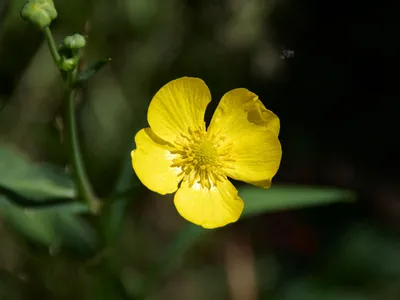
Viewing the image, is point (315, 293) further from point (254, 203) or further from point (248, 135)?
point (248, 135)

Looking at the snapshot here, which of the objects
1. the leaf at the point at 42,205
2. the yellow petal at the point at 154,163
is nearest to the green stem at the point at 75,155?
the leaf at the point at 42,205

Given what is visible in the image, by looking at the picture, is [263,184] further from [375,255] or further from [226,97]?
[375,255]

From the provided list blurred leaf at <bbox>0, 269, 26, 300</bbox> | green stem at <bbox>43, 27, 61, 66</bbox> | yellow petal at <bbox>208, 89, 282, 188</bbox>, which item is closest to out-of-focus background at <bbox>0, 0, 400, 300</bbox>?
blurred leaf at <bbox>0, 269, 26, 300</bbox>

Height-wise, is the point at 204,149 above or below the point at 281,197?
above

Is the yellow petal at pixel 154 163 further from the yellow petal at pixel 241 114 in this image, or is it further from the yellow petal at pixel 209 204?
the yellow petal at pixel 241 114

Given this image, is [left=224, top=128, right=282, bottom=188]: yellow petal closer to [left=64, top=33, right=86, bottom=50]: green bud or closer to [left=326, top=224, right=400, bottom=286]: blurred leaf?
[left=64, top=33, right=86, bottom=50]: green bud

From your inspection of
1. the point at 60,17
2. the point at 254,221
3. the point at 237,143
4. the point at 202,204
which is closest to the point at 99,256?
the point at 202,204

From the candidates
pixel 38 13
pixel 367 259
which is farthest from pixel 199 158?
pixel 367 259
